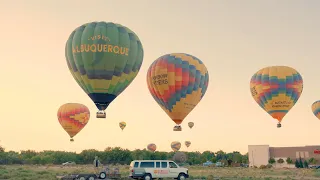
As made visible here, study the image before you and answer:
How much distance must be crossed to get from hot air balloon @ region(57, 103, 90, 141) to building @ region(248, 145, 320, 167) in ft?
187

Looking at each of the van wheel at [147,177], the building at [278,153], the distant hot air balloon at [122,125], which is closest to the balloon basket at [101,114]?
the van wheel at [147,177]

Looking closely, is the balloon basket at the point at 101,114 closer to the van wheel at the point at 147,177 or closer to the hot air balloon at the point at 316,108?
the van wheel at the point at 147,177

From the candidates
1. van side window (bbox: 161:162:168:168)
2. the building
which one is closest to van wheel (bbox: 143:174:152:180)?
van side window (bbox: 161:162:168:168)

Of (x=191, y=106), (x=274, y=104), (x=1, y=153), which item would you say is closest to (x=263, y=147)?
(x=274, y=104)

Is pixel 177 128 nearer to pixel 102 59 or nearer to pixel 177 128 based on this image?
pixel 177 128

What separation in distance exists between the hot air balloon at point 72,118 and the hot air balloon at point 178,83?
24.0 metres

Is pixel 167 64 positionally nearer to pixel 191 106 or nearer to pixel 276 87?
pixel 191 106

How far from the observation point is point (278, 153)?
354 feet

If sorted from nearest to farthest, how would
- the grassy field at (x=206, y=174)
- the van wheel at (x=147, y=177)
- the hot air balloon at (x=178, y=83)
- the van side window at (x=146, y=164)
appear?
the van wheel at (x=147, y=177) → the van side window at (x=146, y=164) → the grassy field at (x=206, y=174) → the hot air balloon at (x=178, y=83)

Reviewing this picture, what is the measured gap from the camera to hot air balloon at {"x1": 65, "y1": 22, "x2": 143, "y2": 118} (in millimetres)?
35812

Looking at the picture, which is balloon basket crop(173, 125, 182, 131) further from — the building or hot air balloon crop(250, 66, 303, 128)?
the building

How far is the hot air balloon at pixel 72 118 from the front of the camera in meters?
66.7

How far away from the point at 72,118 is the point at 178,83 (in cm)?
2796

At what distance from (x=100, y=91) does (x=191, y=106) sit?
14.4 m
